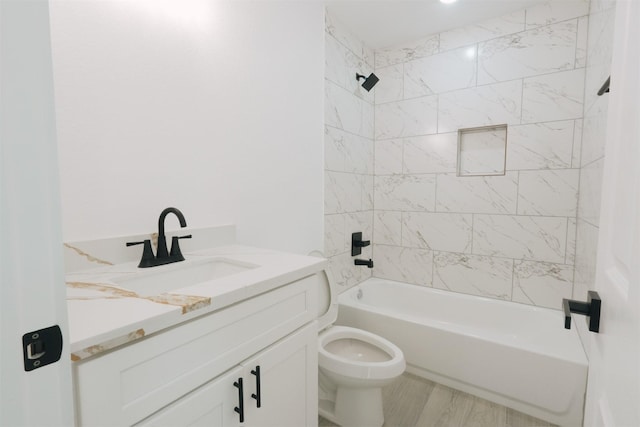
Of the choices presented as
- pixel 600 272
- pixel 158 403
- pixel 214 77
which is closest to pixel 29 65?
pixel 158 403

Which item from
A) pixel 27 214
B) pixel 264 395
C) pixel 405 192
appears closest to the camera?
pixel 27 214

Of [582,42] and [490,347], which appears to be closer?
[490,347]

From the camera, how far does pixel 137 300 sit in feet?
2.42

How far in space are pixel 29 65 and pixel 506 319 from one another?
2.73 meters

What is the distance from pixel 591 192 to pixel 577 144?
606 mm

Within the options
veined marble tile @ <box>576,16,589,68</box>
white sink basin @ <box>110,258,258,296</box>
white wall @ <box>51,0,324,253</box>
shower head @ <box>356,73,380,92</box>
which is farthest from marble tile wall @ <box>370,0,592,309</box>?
white sink basin @ <box>110,258,258,296</box>

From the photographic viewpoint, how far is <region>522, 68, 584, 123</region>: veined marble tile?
198 centimetres

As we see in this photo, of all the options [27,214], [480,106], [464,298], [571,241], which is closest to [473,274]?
[464,298]

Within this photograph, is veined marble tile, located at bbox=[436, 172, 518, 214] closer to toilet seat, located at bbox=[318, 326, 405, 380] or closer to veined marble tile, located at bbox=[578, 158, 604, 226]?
veined marble tile, located at bbox=[578, 158, 604, 226]

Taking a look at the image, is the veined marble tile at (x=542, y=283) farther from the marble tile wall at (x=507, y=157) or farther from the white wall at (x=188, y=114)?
the white wall at (x=188, y=114)

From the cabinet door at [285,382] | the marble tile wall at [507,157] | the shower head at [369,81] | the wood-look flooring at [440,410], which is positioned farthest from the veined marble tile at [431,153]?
the cabinet door at [285,382]

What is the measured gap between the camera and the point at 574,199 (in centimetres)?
202

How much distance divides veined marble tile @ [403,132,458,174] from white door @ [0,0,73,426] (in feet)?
8.22

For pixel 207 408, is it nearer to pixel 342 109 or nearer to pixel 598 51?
pixel 342 109
